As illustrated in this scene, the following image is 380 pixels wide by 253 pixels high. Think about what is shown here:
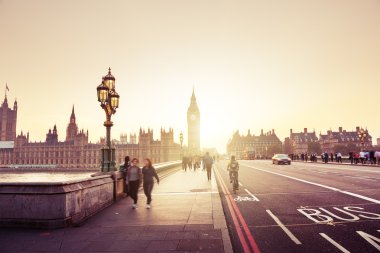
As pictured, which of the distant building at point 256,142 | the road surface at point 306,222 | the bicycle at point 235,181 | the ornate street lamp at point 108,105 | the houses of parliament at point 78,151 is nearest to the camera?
the road surface at point 306,222

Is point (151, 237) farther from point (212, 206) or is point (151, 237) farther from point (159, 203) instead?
point (159, 203)

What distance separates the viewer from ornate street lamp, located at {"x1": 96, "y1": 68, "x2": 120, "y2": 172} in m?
12.9

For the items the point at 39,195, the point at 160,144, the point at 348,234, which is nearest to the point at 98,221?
the point at 39,195

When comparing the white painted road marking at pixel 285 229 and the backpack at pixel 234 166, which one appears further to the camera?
the backpack at pixel 234 166

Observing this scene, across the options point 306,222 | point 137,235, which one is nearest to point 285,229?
point 306,222

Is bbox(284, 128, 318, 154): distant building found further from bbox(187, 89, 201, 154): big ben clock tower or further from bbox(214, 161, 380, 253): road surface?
bbox(214, 161, 380, 253): road surface

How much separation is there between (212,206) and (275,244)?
438 centimetres

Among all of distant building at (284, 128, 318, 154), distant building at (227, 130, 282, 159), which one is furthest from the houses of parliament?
distant building at (284, 128, 318, 154)

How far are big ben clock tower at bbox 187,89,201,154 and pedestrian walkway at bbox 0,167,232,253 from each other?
136 m

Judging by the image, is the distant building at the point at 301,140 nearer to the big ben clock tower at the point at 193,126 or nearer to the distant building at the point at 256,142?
the distant building at the point at 256,142

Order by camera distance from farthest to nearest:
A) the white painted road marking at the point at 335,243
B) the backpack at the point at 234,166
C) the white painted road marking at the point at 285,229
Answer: the backpack at the point at 234,166 → the white painted road marking at the point at 285,229 → the white painted road marking at the point at 335,243

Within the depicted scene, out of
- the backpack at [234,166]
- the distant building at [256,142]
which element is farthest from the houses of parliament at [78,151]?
the backpack at [234,166]

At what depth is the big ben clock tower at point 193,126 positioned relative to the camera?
15388 centimetres

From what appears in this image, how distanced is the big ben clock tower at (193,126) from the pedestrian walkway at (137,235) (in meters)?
136
